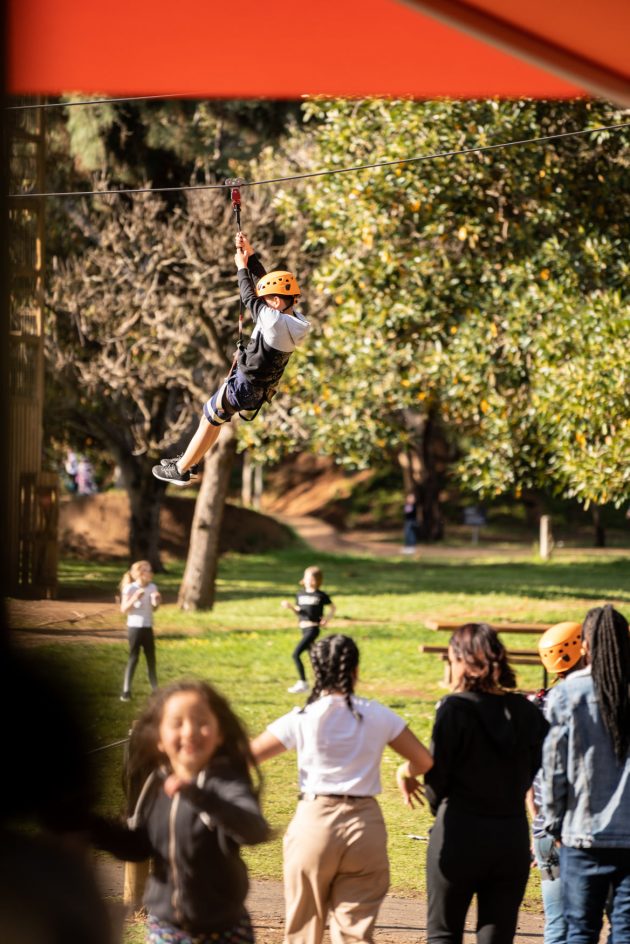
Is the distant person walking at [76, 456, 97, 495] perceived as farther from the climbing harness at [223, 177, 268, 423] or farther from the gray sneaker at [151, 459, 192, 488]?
the climbing harness at [223, 177, 268, 423]

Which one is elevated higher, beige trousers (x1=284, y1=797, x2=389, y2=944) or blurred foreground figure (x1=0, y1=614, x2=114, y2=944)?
blurred foreground figure (x1=0, y1=614, x2=114, y2=944)

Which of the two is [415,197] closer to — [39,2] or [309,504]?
[39,2]

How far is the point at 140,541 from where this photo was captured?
2756 cm

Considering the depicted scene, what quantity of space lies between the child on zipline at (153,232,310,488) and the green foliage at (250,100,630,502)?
24.3ft

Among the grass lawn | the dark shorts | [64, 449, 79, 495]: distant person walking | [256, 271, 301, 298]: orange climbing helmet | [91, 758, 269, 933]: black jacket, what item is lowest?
the grass lawn

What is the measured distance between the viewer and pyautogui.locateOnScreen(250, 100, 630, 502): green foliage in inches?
546

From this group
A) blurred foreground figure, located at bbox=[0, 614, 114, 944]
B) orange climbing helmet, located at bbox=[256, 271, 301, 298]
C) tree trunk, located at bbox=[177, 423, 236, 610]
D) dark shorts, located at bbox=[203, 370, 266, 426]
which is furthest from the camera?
tree trunk, located at bbox=[177, 423, 236, 610]

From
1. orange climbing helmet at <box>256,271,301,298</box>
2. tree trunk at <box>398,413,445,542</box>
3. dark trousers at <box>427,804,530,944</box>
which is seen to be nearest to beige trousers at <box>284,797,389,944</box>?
dark trousers at <box>427,804,530,944</box>

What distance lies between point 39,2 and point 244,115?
21.9 m

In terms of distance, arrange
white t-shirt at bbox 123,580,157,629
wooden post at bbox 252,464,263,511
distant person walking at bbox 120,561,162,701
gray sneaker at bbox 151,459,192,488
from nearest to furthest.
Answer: gray sneaker at bbox 151,459,192,488 < distant person walking at bbox 120,561,162,701 < white t-shirt at bbox 123,580,157,629 < wooden post at bbox 252,464,263,511

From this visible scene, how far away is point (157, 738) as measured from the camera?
12.3 ft

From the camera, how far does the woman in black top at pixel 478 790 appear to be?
4.41 meters

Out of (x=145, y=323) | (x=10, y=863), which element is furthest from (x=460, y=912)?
(x=145, y=323)

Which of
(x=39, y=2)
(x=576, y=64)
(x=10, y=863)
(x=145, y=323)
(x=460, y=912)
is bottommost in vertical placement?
(x=460, y=912)
